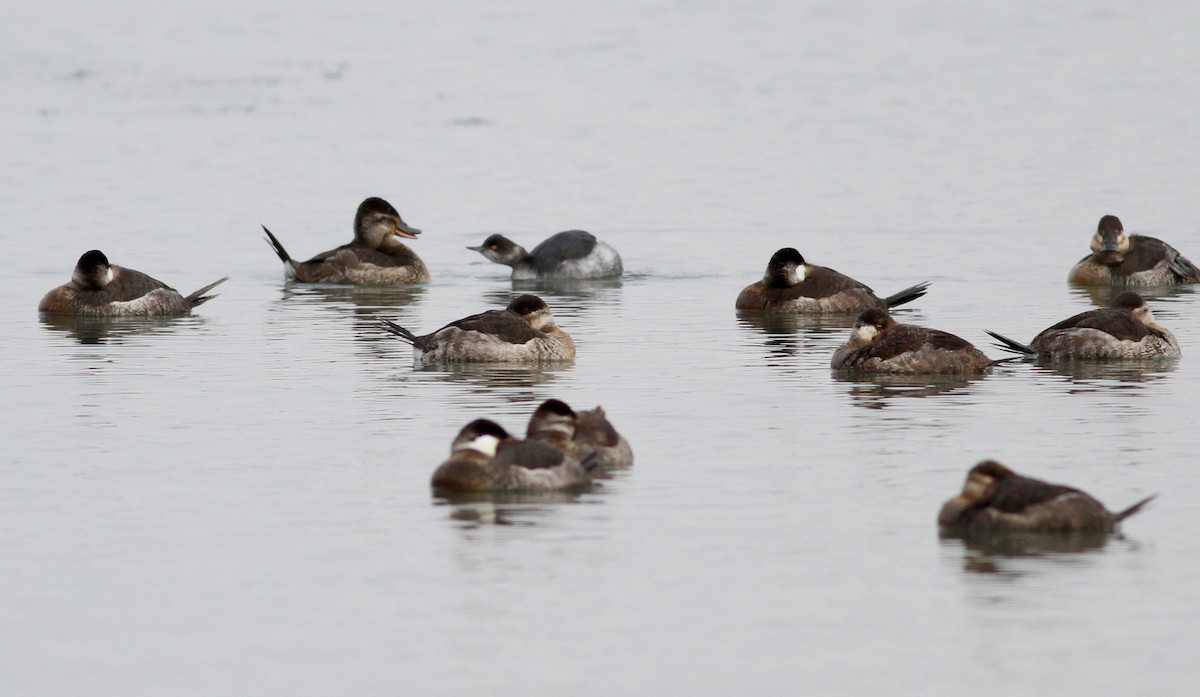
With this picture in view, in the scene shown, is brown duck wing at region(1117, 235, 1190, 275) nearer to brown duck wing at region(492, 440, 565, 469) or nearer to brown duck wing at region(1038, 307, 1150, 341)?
brown duck wing at region(1038, 307, 1150, 341)

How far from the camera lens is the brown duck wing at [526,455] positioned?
12.4 m

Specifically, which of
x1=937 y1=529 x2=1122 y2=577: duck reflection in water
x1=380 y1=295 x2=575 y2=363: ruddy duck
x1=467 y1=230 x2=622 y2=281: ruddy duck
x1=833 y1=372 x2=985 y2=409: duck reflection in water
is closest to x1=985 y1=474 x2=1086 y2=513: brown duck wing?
x1=937 y1=529 x2=1122 y2=577: duck reflection in water

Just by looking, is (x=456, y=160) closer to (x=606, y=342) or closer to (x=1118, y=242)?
(x=1118, y=242)

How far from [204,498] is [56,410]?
3.84 meters

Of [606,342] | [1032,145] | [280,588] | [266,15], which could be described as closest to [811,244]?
[606,342]

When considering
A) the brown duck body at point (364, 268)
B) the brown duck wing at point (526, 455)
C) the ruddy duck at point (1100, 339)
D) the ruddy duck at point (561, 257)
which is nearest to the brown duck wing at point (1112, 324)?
the ruddy duck at point (1100, 339)

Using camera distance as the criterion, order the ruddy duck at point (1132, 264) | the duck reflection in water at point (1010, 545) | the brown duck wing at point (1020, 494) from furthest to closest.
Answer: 1. the ruddy duck at point (1132, 264)
2. the brown duck wing at point (1020, 494)
3. the duck reflection in water at point (1010, 545)

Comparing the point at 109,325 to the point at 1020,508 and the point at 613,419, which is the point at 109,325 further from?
the point at 1020,508

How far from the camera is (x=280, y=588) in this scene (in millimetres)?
10547

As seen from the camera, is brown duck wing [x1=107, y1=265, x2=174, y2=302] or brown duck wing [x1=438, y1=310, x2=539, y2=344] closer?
brown duck wing [x1=438, y1=310, x2=539, y2=344]

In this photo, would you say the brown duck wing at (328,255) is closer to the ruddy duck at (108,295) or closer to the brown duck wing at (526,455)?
the ruddy duck at (108,295)

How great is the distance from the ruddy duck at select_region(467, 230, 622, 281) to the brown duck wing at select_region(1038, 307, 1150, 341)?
9395mm

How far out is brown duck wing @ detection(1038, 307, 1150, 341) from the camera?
18266mm

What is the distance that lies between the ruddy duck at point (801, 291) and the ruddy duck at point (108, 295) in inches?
233
